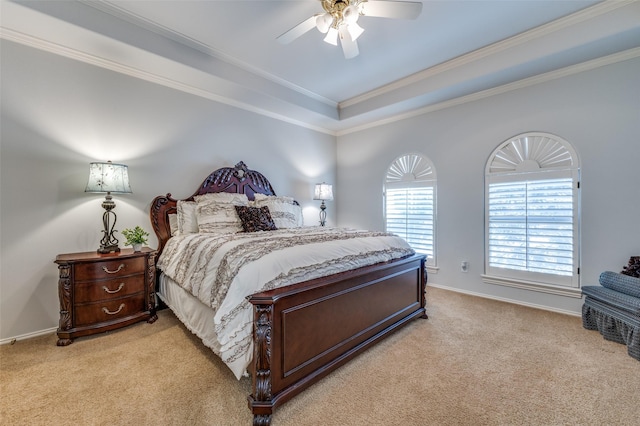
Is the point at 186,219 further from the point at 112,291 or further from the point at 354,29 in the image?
the point at 354,29

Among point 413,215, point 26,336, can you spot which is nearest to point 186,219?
point 26,336

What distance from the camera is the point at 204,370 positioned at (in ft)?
6.45

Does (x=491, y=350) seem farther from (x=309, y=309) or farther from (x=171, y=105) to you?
(x=171, y=105)

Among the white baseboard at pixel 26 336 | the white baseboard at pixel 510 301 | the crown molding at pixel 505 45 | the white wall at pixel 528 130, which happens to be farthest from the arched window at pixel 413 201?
the white baseboard at pixel 26 336

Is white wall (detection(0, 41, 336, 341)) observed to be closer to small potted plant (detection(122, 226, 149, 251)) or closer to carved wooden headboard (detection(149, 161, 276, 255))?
carved wooden headboard (detection(149, 161, 276, 255))

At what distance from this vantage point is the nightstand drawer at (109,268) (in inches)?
93.0

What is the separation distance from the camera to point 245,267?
168 centimetres

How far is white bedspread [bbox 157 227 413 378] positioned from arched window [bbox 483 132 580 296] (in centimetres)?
172

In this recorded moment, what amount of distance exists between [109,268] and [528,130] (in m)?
4.87

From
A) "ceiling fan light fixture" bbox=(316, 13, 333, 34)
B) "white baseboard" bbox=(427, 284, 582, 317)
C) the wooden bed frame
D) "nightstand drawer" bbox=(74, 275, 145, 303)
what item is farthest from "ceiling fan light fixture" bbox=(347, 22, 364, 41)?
"white baseboard" bbox=(427, 284, 582, 317)

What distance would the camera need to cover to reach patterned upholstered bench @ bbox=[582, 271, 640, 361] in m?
2.14

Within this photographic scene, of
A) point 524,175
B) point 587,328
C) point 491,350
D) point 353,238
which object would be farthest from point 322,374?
point 524,175

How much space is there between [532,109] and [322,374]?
12.5 ft

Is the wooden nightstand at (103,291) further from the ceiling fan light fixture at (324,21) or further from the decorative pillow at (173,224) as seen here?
the ceiling fan light fixture at (324,21)
